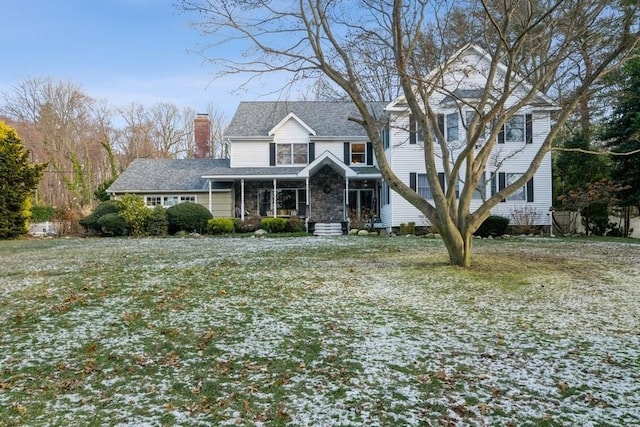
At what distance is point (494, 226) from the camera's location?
705 inches

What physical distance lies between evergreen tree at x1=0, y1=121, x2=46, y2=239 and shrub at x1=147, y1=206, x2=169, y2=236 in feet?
15.5

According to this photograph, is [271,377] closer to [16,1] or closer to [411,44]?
[411,44]

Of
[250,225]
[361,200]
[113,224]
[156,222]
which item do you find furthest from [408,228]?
[113,224]

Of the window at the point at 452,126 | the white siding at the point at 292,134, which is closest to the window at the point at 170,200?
the white siding at the point at 292,134

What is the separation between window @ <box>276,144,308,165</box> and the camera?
22.9 metres

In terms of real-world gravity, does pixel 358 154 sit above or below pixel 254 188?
above

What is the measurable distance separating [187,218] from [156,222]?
1.27 metres

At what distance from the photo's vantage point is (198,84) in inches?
358

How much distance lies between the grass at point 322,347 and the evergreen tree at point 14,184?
11.4 meters

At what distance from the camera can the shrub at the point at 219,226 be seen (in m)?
19.5

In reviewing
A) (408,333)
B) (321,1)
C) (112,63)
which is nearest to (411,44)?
Result: (321,1)

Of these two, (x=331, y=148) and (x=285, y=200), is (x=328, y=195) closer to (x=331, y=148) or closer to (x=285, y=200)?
(x=285, y=200)

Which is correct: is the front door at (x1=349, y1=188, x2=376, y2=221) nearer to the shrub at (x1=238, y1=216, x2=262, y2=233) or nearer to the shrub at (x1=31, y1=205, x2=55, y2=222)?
the shrub at (x1=238, y1=216, x2=262, y2=233)

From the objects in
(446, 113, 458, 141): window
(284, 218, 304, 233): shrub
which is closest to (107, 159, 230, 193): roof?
(284, 218, 304, 233): shrub
